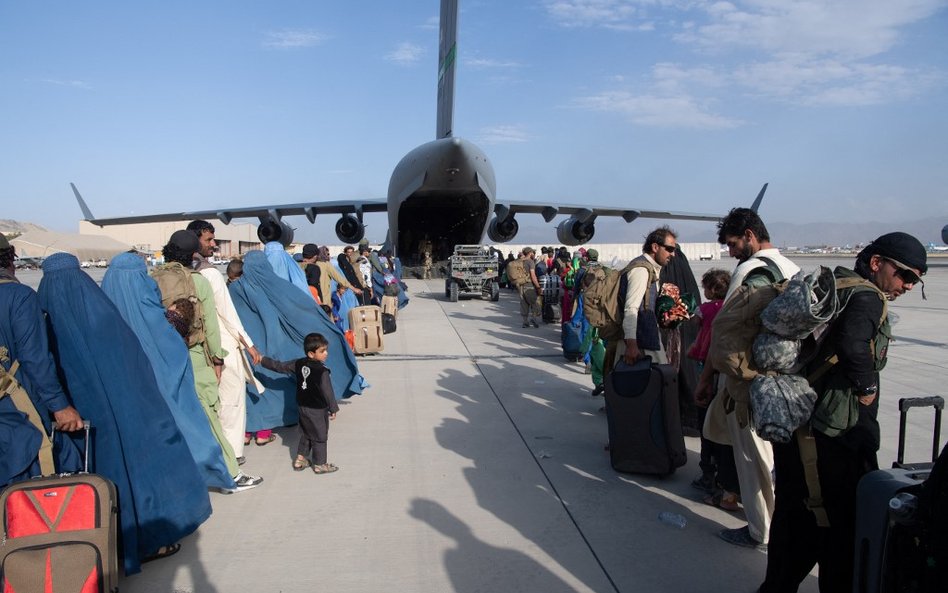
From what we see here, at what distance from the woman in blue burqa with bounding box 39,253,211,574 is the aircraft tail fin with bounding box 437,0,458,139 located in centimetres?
1925

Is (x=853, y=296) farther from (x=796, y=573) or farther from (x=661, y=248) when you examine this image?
(x=661, y=248)

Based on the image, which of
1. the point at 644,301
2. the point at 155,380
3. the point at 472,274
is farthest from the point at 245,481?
the point at 472,274

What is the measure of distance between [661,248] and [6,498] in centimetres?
416

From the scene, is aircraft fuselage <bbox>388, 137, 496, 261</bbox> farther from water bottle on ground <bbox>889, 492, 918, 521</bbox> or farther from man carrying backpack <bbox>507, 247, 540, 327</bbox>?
water bottle on ground <bbox>889, 492, 918, 521</bbox>

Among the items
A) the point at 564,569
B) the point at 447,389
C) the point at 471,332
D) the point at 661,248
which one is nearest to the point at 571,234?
the point at 471,332

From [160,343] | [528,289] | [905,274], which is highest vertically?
[905,274]

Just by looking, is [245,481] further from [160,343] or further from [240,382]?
[160,343]

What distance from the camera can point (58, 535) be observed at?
2.47 metres

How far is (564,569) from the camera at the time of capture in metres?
3.12

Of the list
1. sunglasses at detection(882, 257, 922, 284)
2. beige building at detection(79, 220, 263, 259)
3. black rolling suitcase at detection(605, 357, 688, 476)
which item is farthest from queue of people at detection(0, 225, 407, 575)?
beige building at detection(79, 220, 263, 259)

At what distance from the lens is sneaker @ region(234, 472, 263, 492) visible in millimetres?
4216

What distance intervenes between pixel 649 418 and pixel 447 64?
21197 mm

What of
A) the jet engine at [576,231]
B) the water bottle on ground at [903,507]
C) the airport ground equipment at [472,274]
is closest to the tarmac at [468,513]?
the water bottle on ground at [903,507]

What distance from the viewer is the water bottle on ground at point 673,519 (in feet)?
11.8
